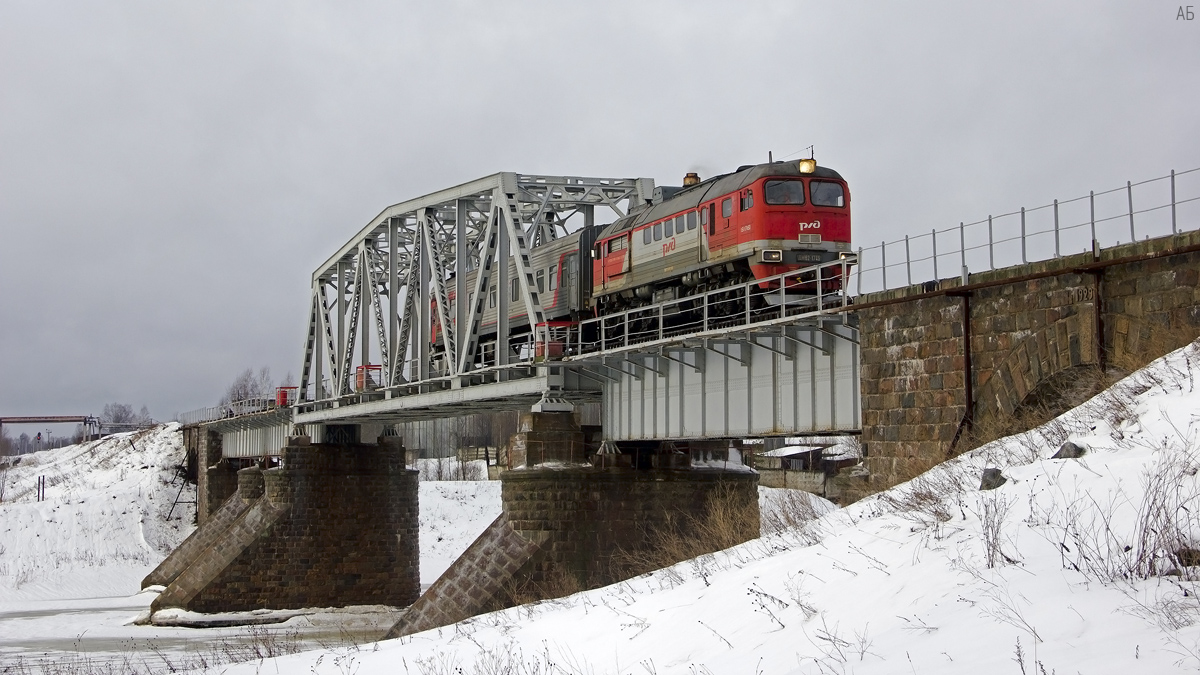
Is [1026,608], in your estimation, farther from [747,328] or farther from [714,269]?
[714,269]

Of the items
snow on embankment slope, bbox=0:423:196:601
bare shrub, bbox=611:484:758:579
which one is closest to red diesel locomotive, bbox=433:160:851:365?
bare shrub, bbox=611:484:758:579

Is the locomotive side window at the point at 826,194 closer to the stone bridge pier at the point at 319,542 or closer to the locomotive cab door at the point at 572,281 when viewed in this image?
the locomotive cab door at the point at 572,281

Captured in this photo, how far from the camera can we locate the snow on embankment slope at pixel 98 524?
59.3 meters

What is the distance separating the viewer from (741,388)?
25.2 meters

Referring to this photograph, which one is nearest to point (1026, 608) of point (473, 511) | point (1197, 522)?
point (1197, 522)

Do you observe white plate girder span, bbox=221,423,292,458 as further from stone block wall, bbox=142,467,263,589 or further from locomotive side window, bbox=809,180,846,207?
locomotive side window, bbox=809,180,846,207

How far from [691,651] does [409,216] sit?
3366cm

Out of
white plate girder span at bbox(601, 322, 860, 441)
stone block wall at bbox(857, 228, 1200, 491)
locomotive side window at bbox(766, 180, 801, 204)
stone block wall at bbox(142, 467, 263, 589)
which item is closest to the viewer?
stone block wall at bbox(857, 228, 1200, 491)

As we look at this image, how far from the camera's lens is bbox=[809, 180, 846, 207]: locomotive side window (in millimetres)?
27594

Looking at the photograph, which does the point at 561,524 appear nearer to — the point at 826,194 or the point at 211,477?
the point at 826,194

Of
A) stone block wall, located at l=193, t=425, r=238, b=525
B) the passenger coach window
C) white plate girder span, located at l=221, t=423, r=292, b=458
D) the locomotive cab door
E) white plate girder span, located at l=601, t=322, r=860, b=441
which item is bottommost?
stone block wall, located at l=193, t=425, r=238, b=525

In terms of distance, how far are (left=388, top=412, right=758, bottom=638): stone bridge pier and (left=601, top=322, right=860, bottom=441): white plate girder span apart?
162cm

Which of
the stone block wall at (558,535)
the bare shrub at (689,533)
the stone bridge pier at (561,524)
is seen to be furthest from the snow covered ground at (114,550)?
the bare shrub at (689,533)

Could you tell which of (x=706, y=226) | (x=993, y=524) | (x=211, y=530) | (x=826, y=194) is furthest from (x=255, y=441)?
(x=993, y=524)
